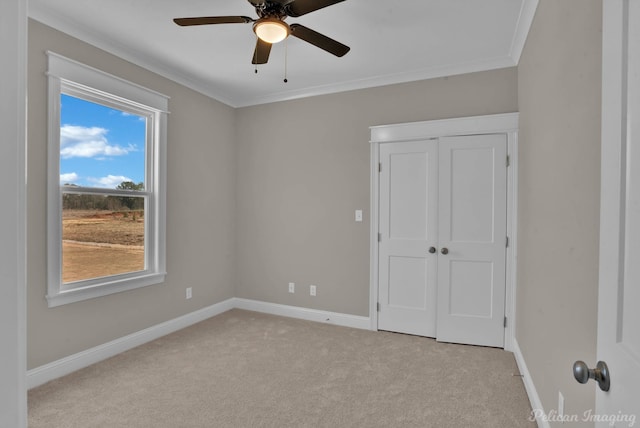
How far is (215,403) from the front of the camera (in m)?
2.31

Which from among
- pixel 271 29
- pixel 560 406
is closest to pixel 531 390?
pixel 560 406

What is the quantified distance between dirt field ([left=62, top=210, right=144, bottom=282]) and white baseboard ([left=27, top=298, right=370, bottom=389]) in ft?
2.01

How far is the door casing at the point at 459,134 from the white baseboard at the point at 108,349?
1.99 metres

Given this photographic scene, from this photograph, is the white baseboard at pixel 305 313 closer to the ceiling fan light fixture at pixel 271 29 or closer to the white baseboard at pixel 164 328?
the white baseboard at pixel 164 328

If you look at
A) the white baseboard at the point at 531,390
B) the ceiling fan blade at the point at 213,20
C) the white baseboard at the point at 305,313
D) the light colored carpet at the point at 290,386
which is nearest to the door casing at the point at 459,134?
the white baseboard at the point at 305,313

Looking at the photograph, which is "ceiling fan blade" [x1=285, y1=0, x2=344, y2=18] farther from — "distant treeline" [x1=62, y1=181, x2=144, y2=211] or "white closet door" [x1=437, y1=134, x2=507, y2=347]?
"distant treeline" [x1=62, y1=181, x2=144, y2=211]

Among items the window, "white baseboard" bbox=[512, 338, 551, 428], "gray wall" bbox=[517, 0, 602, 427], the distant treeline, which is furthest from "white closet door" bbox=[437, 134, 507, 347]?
the distant treeline

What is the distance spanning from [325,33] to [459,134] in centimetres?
156

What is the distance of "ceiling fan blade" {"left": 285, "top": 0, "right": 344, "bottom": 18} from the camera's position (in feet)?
6.15

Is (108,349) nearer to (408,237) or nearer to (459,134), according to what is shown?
(408,237)

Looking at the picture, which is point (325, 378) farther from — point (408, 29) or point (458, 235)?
point (408, 29)

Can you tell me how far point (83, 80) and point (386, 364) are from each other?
336 cm

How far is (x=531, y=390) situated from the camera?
2.31 meters

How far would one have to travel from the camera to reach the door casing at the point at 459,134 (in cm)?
313
